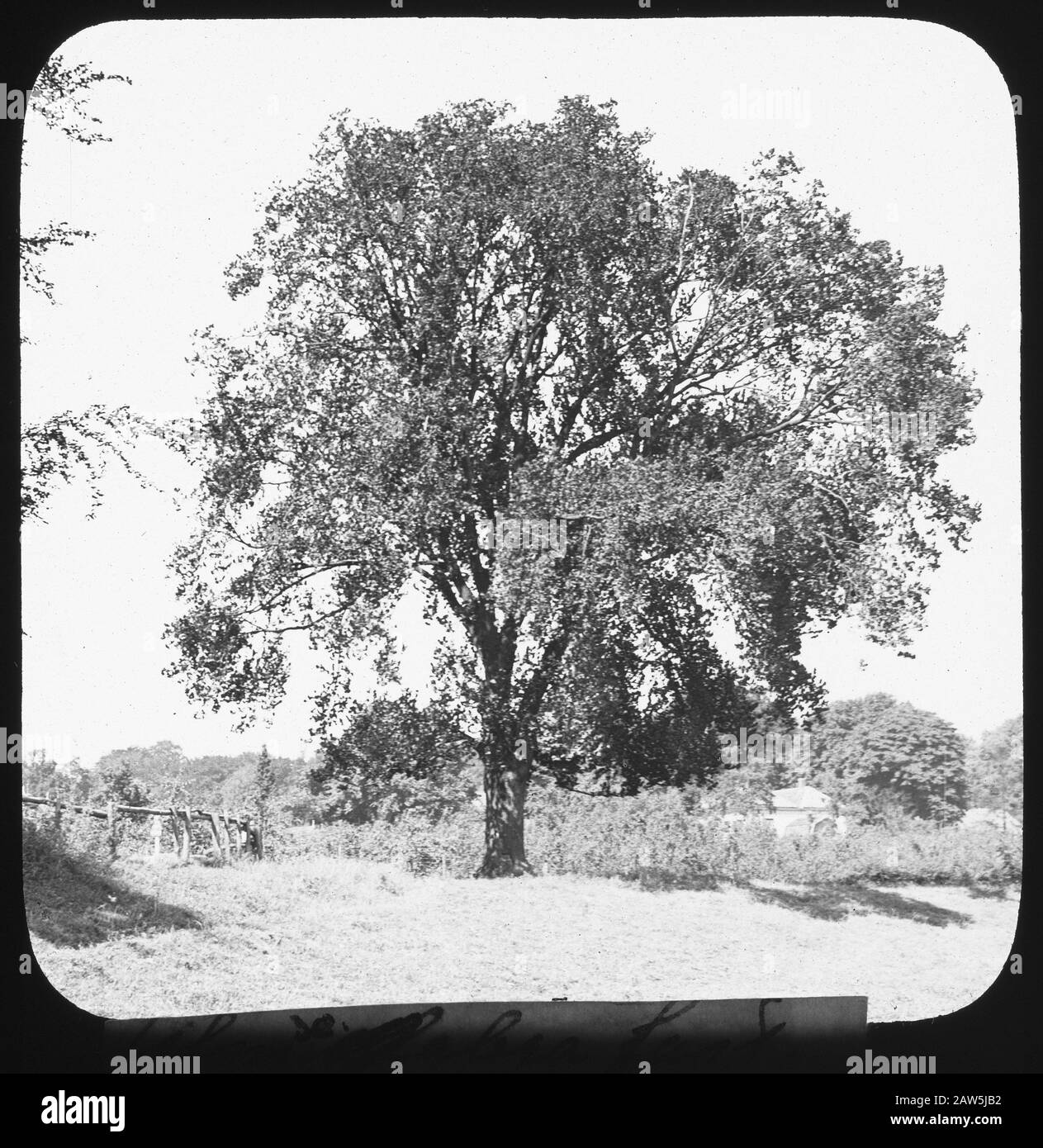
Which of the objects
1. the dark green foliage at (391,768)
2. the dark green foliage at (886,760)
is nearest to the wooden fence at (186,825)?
the dark green foliage at (391,768)

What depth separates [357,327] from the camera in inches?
195

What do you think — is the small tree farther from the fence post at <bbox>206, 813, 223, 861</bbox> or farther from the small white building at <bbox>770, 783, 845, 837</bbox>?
the small white building at <bbox>770, 783, 845, 837</bbox>

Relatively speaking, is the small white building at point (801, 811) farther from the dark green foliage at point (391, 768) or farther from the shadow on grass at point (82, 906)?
the shadow on grass at point (82, 906)

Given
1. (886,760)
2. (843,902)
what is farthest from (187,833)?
(886,760)

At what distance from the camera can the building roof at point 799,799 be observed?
4.88 meters

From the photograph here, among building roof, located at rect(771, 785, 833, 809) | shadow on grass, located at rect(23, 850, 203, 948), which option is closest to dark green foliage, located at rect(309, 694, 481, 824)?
shadow on grass, located at rect(23, 850, 203, 948)

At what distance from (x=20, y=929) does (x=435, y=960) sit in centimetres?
155

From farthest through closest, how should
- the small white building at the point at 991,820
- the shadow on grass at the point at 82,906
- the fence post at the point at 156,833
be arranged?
1. the small white building at the point at 991,820
2. the fence post at the point at 156,833
3. the shadow on grass at the point at 82,906

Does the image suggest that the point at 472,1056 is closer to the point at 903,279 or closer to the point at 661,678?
the point at 661,678

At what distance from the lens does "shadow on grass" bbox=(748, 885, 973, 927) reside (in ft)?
16.0

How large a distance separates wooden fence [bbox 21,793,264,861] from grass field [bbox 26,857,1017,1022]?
0.07 meters

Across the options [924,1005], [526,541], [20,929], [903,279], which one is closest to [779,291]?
[903,279]

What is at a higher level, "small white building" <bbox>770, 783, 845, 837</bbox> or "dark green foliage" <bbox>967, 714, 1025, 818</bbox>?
"dark green foliage" <bbox>967, 714, 1025, 818</bbox>

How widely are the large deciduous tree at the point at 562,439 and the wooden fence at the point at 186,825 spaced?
45 centimetres
